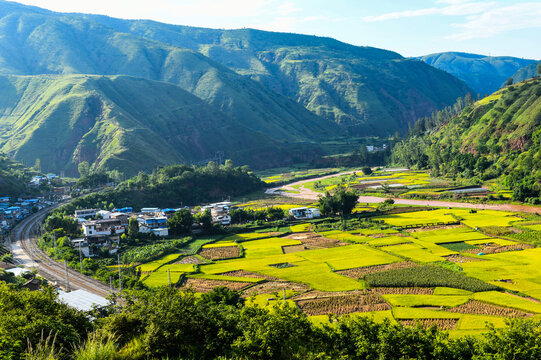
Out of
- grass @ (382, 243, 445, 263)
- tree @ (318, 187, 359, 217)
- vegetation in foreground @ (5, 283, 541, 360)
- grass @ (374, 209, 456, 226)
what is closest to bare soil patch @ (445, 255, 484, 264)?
grass @ (382, 243, 445, 263)

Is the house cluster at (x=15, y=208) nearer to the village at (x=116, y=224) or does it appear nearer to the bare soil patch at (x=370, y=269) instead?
the village at (x=116, y=224)

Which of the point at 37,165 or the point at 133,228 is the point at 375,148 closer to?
the point at 37,165

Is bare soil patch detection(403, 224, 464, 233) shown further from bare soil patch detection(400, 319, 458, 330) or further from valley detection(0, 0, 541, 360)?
bare soil patch detection(400, 319, 458, 330)

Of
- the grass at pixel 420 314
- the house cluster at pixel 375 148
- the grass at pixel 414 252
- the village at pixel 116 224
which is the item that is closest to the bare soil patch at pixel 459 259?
the grass at pixel 414 252

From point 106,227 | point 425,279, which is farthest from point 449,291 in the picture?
point 106,227

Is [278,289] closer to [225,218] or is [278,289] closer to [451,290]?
[451,290]

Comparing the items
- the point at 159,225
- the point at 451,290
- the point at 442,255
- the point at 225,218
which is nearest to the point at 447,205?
the point at 442,255

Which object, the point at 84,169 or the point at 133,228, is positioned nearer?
the point at 133,228
